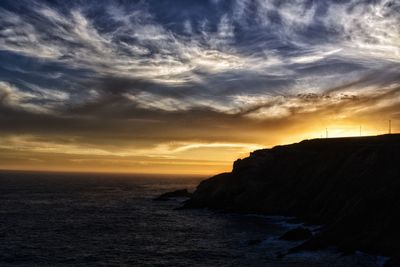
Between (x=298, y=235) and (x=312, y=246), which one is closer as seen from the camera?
(x=312, y=246)

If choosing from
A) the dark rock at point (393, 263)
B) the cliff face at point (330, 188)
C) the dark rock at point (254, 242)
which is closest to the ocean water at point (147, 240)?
the dark rock at point (254, 242)

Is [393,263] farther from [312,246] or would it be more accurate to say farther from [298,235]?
[298,235]

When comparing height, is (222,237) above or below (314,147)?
below

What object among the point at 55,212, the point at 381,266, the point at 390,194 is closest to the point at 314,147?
the point at 390,194

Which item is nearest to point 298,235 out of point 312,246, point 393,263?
point 312,246

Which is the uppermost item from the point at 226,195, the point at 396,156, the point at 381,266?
the point at 396,156

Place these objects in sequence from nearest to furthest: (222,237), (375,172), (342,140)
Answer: (222,237)
(375,172)
(342,140)

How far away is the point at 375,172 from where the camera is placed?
247ft

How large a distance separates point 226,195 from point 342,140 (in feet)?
105

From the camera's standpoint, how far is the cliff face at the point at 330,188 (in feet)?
191

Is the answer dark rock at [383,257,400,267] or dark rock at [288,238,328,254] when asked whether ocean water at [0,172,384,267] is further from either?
dark rock at [383,257,400,267]

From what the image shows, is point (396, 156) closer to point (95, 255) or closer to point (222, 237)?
point (222, 237)

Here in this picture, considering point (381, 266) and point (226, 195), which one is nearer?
point (381, 266)

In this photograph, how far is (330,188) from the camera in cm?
8181
